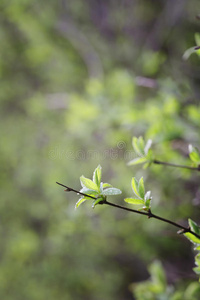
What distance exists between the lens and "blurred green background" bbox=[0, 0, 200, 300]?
200cm

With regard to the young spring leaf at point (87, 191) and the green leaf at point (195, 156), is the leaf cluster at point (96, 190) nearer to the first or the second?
the young spring leaf at point (87, 191)

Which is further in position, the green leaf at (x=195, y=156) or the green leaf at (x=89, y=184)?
the green leaf at (x=195, y=156)

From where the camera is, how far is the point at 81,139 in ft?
10.5

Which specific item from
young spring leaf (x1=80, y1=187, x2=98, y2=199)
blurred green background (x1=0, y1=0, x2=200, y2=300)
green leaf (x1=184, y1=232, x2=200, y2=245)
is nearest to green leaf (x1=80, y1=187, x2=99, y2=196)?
young spring leaf (x1=80, y1=187, x2=98, y2=199)

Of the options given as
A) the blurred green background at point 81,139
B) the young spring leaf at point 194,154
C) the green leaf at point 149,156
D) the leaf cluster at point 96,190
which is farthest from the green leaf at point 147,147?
the blurred green background at point 81,139

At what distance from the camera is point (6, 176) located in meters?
3.54

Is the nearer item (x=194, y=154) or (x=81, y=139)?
(x=194, y=154)

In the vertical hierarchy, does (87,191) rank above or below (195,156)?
below

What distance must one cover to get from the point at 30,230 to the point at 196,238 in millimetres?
3064

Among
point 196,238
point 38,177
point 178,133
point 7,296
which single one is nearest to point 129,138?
point 178,133

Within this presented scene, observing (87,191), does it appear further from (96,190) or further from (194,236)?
(194,236)

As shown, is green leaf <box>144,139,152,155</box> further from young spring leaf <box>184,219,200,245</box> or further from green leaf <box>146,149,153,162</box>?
young spring leaf <box>184,219,200,245</box>

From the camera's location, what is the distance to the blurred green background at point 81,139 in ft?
6.56

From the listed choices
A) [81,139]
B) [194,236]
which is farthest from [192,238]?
[81,139]
